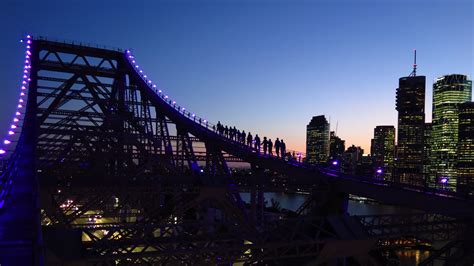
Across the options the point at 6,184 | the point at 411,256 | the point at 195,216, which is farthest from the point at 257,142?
the point at 411,256

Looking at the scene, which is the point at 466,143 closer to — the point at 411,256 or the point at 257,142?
the point at 411,256

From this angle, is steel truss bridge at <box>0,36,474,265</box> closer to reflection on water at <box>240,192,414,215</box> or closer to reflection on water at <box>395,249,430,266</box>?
reflection on water at <box>395,249,430,266</box>

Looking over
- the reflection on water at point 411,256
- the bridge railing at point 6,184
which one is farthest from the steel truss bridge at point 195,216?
the reflection on water at point 411,256

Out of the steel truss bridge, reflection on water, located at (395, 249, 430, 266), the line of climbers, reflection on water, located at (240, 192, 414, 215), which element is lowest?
reflection on water, located at (395, 249, 430, 266)

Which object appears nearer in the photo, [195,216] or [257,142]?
[257,142]

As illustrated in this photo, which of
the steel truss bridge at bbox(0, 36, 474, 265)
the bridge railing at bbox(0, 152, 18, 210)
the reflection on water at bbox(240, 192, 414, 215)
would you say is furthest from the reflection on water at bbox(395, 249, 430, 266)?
the bridge railing at bbox(0, 152, 18, 210)

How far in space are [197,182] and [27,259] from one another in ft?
72.6

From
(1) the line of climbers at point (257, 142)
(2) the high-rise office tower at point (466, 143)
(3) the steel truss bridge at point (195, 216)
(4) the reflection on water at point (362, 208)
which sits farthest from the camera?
(2) the high-rise office tower at point (466, 143)

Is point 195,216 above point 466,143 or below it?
below

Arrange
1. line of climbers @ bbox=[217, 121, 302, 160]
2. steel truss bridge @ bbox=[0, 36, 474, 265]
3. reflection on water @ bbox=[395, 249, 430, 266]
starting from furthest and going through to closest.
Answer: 1. reflection on water @ bbox=[395, 249, 430, 266]
2. line of climbers @ bbox=[217, 121, 302, 160]
3. steel truss bridge @ bbox=[0, 36, 474, 265]

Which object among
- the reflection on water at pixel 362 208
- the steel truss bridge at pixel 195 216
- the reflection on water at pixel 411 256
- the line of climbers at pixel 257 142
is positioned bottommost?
the reflection on water at pixel 411 256

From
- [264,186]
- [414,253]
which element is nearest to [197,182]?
[264,186]

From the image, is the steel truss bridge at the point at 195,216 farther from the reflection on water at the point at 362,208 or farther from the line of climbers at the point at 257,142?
the reflection on water at the point at 362,208

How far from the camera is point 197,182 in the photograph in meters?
29.7
